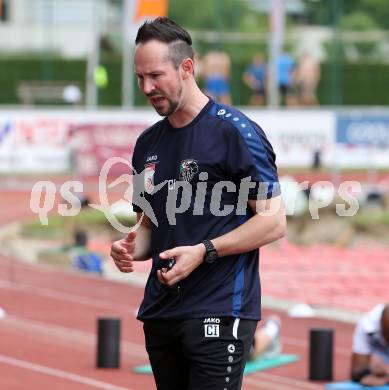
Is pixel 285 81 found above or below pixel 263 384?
above

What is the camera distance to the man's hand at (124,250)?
194 inches

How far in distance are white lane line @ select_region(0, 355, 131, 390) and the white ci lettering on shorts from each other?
5.28 metres

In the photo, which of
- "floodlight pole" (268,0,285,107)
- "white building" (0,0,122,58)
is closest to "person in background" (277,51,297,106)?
"floodlight pole" (268,0,285,107)

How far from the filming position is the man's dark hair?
471 centimetres

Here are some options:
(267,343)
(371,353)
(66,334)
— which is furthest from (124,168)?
(371,353)

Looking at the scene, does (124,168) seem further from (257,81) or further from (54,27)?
(54,27)

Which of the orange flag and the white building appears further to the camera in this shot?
the white building

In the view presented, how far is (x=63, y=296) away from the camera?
51.9 feet

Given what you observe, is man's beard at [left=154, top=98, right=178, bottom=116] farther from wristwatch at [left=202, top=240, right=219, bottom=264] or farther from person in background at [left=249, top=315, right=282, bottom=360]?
person in background at [left=249, top=315, right=282, bottom=360]

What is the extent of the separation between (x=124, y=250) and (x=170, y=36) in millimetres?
812

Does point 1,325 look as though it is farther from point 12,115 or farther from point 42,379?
point 12,115

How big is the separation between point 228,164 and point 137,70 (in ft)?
1.52

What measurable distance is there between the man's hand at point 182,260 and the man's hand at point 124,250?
0.96ft

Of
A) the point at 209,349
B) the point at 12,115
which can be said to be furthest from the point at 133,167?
the point at 12,115
